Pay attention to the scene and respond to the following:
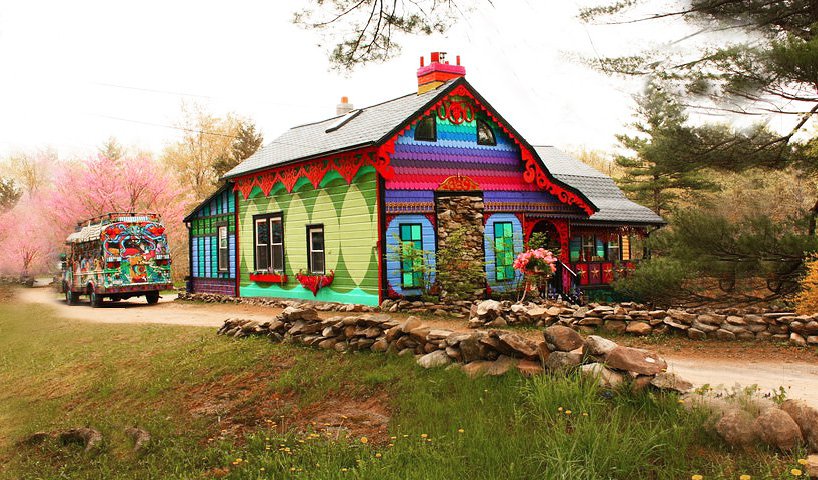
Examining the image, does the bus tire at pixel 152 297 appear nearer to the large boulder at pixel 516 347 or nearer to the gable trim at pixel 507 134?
the gable trim at pixel 507 134

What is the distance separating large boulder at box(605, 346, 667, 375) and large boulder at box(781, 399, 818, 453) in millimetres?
→ 1038

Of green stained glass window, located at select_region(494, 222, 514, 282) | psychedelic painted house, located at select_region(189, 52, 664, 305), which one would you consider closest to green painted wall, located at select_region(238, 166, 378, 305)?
psychedelic painted house, located at select_region(189, 52, 664, 305)

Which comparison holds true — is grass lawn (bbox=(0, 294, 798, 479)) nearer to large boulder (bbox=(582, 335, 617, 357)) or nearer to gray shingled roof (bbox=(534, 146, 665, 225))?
large boulder (bbox=(582, 335, 617, 357))

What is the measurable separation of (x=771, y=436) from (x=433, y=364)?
339cm

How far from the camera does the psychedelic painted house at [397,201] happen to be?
542 inches

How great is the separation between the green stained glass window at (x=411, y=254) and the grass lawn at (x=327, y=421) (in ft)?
18.6

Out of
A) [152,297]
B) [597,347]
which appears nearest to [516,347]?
[597,347]

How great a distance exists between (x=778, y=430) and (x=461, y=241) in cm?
1030

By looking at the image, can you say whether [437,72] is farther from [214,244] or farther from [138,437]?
[138,437]

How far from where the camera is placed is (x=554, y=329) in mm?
6207

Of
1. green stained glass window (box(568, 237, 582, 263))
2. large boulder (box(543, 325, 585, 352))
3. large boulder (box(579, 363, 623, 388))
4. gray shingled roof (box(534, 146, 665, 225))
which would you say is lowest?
large boulder (box(579, 363, 623, 388))

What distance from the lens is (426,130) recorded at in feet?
47.5

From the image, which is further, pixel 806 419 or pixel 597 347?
pixel 597 347

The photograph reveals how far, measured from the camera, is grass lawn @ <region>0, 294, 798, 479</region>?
4.18 meters
